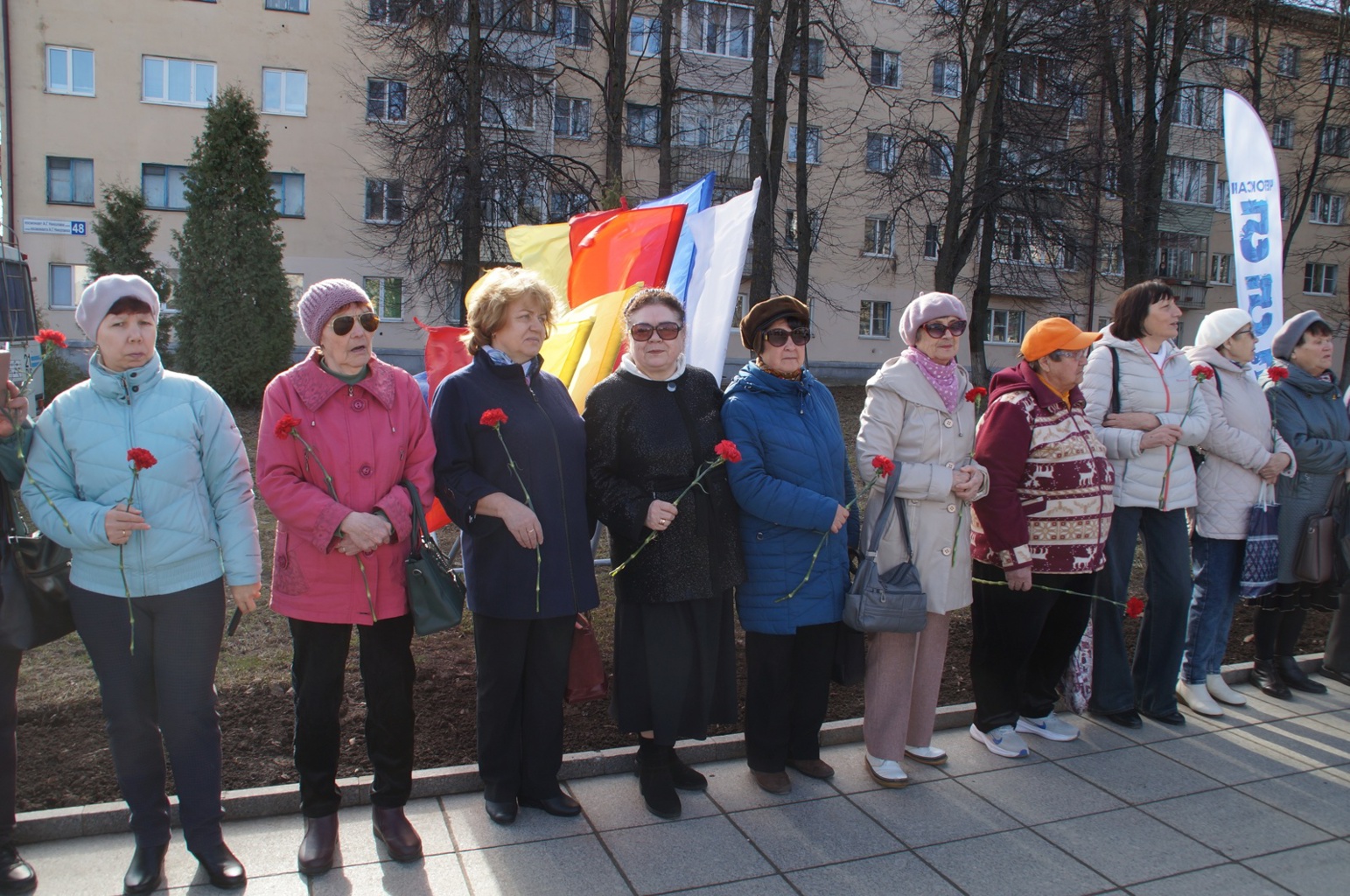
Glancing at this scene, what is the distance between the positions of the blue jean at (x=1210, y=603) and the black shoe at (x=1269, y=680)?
38cm

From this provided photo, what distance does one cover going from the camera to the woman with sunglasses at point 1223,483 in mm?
4867

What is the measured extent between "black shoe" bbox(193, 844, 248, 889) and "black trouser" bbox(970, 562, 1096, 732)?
3.07 metres

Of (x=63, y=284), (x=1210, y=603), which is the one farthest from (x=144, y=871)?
(x=63, y=284)

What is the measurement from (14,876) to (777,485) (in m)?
2.77

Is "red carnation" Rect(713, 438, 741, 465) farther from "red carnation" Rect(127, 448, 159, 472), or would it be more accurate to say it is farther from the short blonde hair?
"red carnation" Rect(127, 448, 159, 472)

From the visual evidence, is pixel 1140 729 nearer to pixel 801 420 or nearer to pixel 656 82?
pixel 801 420

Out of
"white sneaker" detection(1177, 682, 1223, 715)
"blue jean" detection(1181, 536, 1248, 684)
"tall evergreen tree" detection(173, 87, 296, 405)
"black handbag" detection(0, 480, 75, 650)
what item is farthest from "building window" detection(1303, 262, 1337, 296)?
"black handbag" detection(0, 480, 75, 650)

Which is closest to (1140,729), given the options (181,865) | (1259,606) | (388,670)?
(1259,606)

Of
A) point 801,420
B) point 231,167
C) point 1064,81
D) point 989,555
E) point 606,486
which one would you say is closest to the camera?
point 606,486

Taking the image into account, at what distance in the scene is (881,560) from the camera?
3980 millimetres

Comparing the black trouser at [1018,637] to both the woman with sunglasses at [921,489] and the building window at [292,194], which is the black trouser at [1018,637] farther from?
the building window at [292,194]

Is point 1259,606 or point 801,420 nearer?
point 801,420

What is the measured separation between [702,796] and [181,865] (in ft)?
6.04

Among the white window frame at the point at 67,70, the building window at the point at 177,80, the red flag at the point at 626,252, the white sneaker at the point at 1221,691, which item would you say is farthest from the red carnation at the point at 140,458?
the white window frame at the point at 67,70
